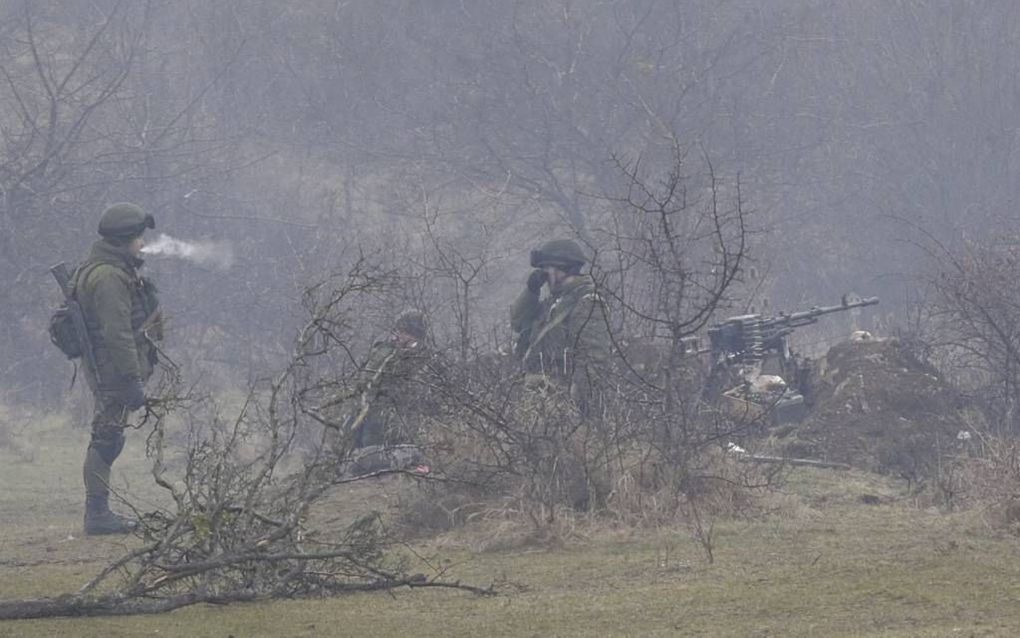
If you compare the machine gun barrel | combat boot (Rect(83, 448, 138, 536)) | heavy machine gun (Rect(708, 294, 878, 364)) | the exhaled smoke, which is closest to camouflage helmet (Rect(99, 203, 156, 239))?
combat boot (Rect(83, 448, 138, 536))

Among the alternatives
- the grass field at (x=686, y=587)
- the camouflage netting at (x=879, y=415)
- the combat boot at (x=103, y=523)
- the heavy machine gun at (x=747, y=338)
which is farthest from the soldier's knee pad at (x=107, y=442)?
the heavy machine gun at (x=747, y=338)

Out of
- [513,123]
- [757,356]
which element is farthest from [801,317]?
[513,123]

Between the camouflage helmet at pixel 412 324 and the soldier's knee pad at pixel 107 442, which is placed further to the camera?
the camouflage helmet at pixel 412 324

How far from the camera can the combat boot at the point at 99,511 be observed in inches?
379

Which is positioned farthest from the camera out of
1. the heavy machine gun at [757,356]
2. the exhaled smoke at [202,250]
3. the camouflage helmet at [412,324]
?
the exhaled smoke at [202,250]

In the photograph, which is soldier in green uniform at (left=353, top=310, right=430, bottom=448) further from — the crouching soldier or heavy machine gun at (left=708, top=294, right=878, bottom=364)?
heavy machine gun at (left=708, top=294, right=878, bottom=364)

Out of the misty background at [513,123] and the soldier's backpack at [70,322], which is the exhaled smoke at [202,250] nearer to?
the misty background at [513,123]

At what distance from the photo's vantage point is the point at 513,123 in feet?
91.7

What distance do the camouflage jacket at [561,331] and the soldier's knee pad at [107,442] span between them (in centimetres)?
249

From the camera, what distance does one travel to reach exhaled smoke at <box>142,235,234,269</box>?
79.7ft

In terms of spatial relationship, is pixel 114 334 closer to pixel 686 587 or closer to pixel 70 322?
pixel 70 322

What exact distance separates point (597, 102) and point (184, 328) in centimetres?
858

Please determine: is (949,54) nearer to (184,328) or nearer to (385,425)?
(184,328)

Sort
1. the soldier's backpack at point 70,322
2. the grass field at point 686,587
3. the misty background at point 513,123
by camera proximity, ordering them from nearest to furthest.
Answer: the grass field at point 686,587 < the soldier's backpack at point 70,322 < the misty background at point 513,123
